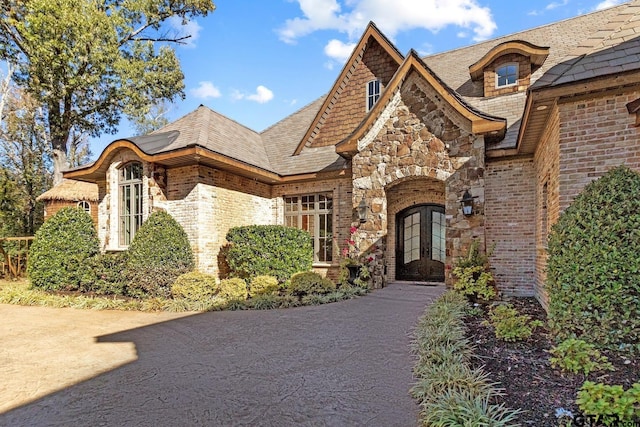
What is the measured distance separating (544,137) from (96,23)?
15.8 metres

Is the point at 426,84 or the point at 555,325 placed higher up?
the point at 426,84

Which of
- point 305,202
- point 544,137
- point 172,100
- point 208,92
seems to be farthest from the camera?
point 208,92

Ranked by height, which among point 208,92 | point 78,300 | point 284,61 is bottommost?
point 78,300

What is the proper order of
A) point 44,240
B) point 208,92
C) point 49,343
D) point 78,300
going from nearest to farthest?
point 49,343 < point 78,300 < point 44,240 < point 208,92

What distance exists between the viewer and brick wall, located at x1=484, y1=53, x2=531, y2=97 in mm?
9234

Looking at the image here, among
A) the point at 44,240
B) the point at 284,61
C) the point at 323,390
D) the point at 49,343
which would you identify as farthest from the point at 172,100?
the point at 323,390

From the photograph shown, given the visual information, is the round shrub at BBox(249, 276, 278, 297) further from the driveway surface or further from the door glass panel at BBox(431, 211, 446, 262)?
the door glass panel at BBox(431, 211, 446, 262)

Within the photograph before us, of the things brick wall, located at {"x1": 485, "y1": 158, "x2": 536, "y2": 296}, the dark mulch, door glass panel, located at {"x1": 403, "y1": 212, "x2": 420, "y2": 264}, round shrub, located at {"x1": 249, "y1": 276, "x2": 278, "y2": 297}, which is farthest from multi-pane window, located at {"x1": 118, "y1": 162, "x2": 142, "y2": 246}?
brick wall, located at {"x1": 485, "y1": 158, "x2": 536, "y2": 296}

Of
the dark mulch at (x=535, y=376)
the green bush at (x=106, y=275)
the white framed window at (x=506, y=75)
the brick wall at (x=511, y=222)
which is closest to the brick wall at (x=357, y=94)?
the white framed window at (x=506, y=75)

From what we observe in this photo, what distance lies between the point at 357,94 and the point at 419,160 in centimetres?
385

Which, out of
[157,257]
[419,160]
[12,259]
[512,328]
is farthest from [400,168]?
[12,259]

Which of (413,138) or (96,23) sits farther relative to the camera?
(96,23)

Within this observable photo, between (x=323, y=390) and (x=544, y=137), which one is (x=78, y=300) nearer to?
(x=323, y=390)

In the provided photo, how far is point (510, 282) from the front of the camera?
7988mm
